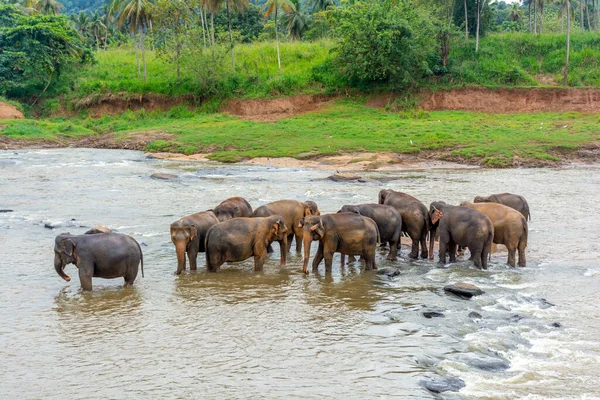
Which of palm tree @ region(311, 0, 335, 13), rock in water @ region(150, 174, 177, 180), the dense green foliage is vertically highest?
palm tree @ region(311, 0, 335, 13)

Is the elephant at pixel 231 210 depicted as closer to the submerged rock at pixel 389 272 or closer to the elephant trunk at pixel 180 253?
the elephant trunk at pixel 180 253

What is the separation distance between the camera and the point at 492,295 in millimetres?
10242

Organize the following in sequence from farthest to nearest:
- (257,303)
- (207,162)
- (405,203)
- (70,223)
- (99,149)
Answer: (99,149) < (207,162) < (70,223) < (405,203) < (257,303)

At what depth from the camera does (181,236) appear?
11.5 meters

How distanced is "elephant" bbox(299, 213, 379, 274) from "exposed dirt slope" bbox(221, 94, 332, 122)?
32684 millimetres

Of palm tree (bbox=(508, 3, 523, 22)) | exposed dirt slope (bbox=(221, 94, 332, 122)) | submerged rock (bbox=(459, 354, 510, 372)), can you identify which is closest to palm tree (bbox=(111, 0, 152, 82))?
exposed dirt slope (bbox=(221, 94, 332, 122))

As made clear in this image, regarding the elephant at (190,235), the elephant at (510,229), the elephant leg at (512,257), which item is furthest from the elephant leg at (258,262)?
the elephant leg at (512,257)

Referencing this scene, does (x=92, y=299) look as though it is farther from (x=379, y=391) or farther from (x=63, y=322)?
(x=379, y=391)

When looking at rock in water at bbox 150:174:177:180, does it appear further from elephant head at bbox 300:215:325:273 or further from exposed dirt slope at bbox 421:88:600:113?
exposed dirt slope at bbox 421:88:600:113

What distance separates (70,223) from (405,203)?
7.62 meters

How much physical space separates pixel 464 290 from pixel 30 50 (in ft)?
144

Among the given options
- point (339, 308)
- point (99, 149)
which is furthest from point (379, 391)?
point (99, 149)

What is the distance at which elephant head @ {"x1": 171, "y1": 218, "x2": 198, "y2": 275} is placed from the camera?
11531 mm

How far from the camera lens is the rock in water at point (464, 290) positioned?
1012cm
